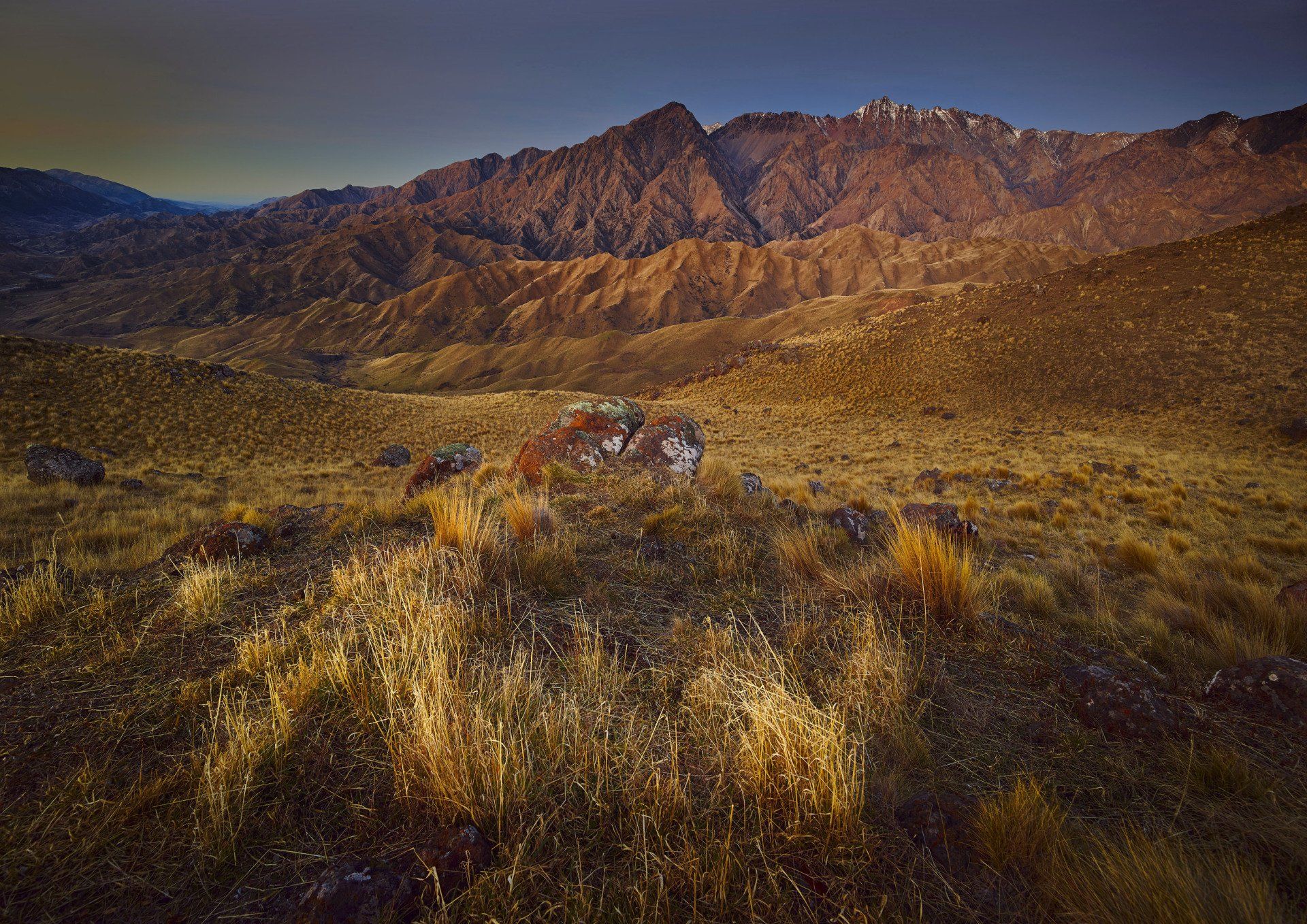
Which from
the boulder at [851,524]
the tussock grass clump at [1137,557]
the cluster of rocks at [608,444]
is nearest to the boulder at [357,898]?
the boulder at [851,524]

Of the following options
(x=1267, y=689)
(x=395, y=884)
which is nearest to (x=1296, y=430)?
(x=1267, y=689)

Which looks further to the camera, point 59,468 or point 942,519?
point 59,468

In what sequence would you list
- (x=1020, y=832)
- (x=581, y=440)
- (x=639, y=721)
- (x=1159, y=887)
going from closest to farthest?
(x=1159, y=887) → (x=1020, y=832) → (x=639, y=721) → (x=581, y=440)

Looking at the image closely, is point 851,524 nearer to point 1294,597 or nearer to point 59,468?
point 1294,597

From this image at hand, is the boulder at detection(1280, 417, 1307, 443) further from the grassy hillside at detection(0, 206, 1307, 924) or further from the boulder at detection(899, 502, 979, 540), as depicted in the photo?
the boulder at detection(899, 502, 979, 540)

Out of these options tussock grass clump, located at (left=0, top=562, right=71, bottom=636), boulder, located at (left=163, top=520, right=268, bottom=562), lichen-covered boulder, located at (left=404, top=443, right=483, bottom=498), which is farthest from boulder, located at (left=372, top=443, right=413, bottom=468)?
tussock grass clump, located at (left=0, top=562, right=71, bottom=636)

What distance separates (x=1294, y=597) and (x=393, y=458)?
849 inches

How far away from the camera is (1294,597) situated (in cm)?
420

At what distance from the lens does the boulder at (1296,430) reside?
672 inches

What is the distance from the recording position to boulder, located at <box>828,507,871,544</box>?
6027 millimetres

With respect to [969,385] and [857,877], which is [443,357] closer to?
[969,385]

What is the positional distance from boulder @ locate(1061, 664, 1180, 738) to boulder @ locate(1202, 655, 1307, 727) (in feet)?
1.74

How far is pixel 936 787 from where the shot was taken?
2.09 meters

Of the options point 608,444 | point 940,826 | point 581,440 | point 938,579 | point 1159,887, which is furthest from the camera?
point 608,444
